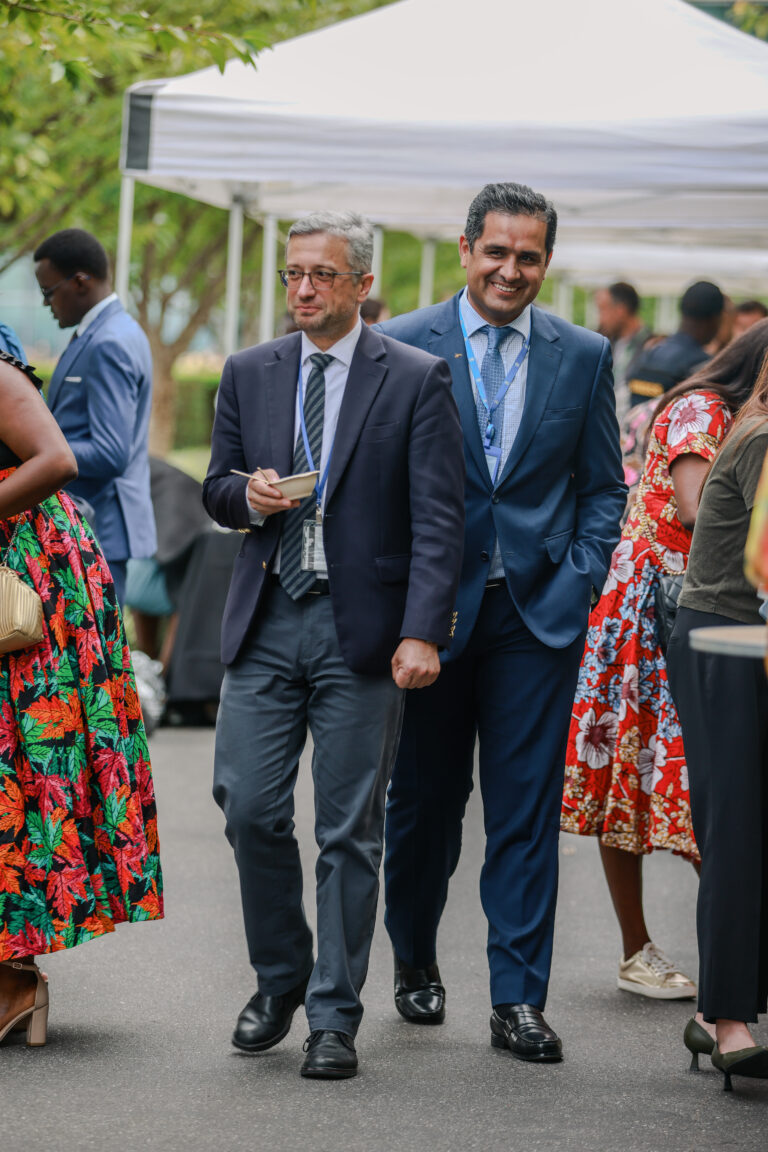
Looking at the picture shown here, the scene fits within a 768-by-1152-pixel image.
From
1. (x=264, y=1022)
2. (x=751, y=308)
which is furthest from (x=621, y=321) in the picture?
(x=264, y=1022)

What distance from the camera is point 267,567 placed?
4188mm

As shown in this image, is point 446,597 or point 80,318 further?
point 80,318

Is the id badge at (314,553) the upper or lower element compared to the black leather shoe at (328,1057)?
upper

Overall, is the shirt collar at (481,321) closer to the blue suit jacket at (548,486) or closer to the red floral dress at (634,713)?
the blue suit jacket at (548,486)

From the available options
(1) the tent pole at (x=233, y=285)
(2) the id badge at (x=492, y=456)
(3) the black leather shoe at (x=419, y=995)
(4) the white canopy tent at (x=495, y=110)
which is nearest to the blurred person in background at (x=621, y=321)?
(1) the tent pole at (x=233, y=285)

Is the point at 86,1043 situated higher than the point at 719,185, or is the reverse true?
the point at 719,185

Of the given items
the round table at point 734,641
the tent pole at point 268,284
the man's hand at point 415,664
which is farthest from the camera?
the tent pole at point 268,284

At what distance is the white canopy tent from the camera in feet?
23.2

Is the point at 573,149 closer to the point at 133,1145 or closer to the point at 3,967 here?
the point at 3,967

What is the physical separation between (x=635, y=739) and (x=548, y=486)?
1.05m

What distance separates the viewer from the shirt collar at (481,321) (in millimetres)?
4535

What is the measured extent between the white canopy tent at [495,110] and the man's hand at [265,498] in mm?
3398

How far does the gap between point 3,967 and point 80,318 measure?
10.2 feet

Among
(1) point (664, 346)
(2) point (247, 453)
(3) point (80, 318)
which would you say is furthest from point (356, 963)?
(1) point (664, 346)
